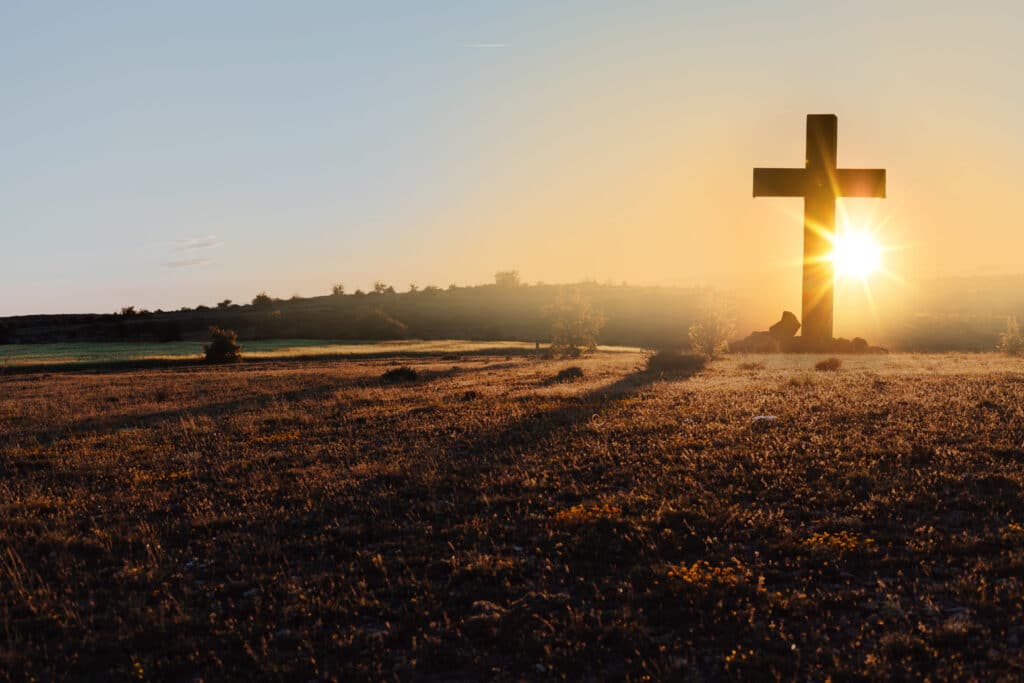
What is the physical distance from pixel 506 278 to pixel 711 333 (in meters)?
109

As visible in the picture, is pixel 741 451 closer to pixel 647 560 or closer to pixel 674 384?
pixel 647 560

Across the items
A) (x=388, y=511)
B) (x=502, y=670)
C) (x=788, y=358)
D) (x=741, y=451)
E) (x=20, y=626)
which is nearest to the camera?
(x=502, y=670)

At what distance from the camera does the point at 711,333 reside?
38781 mm

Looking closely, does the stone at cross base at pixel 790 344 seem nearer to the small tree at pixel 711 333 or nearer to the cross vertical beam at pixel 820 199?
the small tree at pixel 711 333

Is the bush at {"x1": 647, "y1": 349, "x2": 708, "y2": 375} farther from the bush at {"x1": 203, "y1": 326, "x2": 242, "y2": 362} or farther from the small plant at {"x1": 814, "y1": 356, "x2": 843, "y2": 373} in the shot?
the bush at {"x1": 203, "y1": 326, "x2": 242, "y2": 362}

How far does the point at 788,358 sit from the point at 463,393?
15.8 m

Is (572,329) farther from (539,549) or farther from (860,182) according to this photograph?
(539,549)

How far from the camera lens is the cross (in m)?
31.8

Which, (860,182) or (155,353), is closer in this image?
(860,182)

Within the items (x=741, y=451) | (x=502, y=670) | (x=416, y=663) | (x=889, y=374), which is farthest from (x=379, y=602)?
(x=889, y=374)

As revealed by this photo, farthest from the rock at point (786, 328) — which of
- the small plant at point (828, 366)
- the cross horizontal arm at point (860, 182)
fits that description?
the small plant at point (828, 366)

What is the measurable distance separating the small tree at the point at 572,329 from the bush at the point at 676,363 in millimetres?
17683

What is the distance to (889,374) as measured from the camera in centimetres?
2470

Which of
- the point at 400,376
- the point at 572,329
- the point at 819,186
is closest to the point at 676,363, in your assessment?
the point at 819,186
